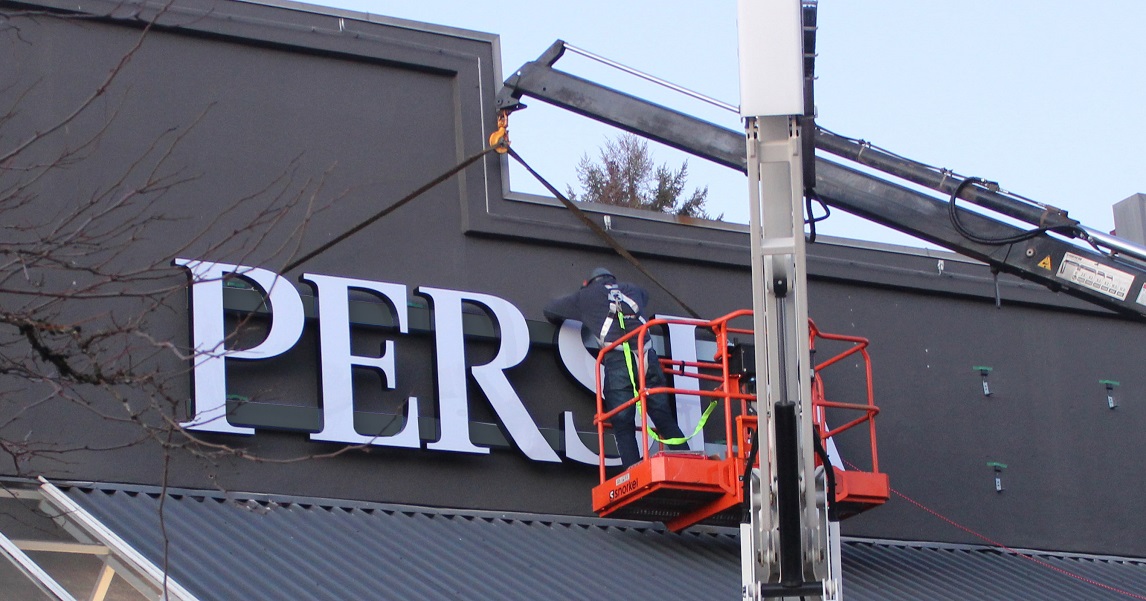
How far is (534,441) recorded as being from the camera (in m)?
13.8

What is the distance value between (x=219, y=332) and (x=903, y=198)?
593cm

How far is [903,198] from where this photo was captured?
14.0 metres

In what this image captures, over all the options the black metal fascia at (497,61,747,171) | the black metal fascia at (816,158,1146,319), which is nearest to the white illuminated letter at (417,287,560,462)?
the black metal fascia at (497,61,747,171)

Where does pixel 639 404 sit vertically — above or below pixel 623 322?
below

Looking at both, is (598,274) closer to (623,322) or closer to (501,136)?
(623,322)

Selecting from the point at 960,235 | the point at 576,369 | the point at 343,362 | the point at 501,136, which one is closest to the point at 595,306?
the point at 576,369

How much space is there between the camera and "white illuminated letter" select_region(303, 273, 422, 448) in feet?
42.3

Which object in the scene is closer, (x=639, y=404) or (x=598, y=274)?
(x=639, y=404)

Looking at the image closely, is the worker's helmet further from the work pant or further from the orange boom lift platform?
the work pant

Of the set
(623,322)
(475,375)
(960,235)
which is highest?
(960,235)

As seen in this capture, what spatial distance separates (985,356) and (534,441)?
5468mm

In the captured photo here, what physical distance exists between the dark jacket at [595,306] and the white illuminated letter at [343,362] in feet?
4.66

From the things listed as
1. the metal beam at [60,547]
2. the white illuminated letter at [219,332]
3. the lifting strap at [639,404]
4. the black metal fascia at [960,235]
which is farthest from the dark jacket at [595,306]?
the metal beam at [60,547]

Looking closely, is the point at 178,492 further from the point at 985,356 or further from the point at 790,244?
the point at 985,356
